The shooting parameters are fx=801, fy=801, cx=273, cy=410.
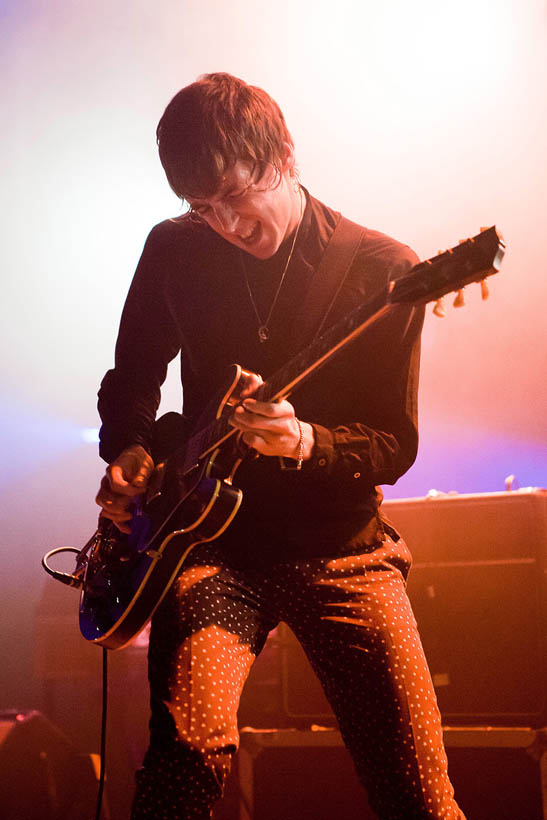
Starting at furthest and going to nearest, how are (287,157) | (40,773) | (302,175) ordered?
(302,175) < (40,773) < (287,157)

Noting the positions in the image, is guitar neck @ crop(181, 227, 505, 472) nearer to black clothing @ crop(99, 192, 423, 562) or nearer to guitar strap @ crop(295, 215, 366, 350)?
black clothing @ crop(99, 192, 423, 562)

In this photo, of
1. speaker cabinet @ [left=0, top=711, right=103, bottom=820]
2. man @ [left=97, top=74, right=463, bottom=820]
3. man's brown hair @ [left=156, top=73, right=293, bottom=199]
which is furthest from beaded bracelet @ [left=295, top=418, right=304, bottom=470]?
speaker cabinet @ [left=0, top=711, right=103, bottom=820]

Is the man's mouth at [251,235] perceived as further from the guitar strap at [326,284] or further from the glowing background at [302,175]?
the glowing background at [302,175]

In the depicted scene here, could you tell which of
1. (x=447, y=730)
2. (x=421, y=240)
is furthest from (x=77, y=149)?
(x=447, y=730)

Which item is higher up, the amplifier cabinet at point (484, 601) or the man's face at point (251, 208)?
the man's face at point (251, 208)

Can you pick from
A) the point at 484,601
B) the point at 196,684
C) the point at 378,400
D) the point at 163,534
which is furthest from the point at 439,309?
the point at 484,601

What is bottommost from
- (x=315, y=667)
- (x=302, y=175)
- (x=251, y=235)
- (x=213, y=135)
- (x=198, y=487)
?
(x=315, y=667)

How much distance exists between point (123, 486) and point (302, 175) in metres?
2.92

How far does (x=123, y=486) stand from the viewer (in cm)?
184

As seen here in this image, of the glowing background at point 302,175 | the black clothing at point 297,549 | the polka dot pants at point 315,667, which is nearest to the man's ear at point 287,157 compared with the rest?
the black clothing at point 297,549

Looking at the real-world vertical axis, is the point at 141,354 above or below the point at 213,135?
below

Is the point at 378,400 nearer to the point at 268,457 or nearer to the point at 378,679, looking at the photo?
the point at 268,457

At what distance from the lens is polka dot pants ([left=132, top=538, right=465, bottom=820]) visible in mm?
1454

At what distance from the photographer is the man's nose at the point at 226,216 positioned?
178 cm
